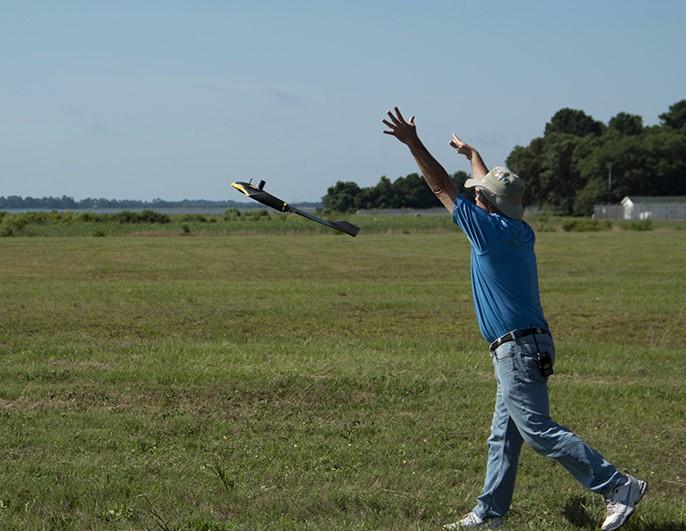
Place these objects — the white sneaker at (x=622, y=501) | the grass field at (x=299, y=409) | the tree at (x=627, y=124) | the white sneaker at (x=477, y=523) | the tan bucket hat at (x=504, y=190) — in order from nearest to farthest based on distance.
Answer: the white sneaker at (x=622, y=501), the tan bucket hat at (x=504, y=190), the white sneaker at (x=477, y=523), the grass field at (x=299, y=409), the tree at (x=627, y=124)

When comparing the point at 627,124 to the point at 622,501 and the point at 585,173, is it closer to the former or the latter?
the point at 585,173

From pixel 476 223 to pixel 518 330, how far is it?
0.64 metres

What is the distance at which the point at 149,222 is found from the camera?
81.0 metres

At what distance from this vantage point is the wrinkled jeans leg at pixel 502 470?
576cm

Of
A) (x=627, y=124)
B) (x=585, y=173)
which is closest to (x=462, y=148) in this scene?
(x=585, y=173)

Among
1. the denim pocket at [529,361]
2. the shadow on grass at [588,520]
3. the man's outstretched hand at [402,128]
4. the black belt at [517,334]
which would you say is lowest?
the shadow on grass at [588,520]

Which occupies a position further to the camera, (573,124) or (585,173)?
(573,124)

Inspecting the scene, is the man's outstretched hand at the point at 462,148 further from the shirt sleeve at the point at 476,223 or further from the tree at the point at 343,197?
the tree at the point at 343,197

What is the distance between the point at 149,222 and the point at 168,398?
2881 inches

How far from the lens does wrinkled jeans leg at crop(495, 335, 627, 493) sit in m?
5.48

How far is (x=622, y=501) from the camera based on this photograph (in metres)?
5.44

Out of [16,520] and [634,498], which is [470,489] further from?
[16,520]

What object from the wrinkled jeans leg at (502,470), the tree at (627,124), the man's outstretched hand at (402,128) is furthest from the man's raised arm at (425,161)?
the tree at (627,124)

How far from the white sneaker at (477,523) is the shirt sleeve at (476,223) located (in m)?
1.53
